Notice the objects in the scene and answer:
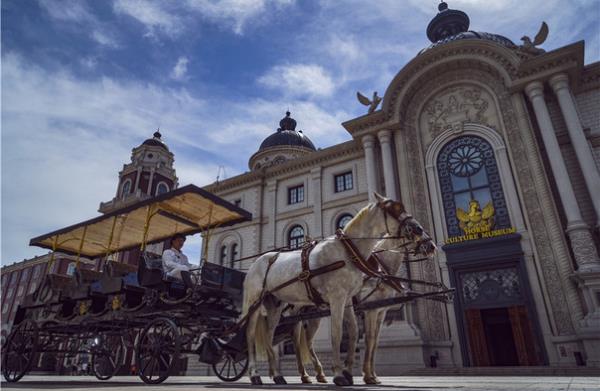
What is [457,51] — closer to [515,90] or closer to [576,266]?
[515,90]

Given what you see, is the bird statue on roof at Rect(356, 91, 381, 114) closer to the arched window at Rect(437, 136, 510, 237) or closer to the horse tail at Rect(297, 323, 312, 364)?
the arched window at Rect(437, 136, 510, 237)

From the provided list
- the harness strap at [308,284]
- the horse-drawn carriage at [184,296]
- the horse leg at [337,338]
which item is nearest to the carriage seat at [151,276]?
the horse-drawn carriage at [184,296]

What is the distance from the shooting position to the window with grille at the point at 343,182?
68.7 ft

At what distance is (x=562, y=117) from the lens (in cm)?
1556

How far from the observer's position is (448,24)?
26.9 metres

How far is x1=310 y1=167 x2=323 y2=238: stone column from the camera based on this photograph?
67.3 ft

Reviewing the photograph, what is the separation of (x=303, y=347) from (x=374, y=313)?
1.56 meters

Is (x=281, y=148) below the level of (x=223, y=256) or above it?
above

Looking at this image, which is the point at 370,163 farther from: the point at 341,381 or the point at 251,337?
the point at 341,381

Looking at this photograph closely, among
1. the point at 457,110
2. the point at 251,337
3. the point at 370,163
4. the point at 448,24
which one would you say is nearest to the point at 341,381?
the point at 251,337

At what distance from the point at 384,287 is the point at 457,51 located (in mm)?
14927

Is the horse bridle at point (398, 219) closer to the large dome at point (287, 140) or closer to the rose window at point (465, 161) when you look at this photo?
the rose window at point (465, 161)

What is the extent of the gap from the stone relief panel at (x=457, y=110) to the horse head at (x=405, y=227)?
1378 cm

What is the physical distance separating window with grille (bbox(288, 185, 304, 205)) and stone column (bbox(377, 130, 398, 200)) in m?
6.31
